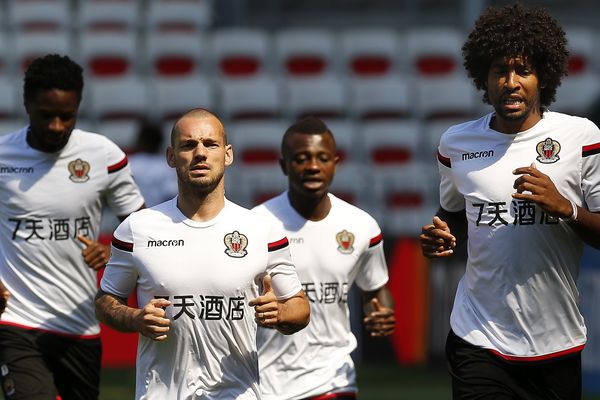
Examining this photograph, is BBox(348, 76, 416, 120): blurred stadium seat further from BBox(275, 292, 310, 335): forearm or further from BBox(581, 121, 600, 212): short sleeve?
BBox(275, 292, 310, 335): forearm

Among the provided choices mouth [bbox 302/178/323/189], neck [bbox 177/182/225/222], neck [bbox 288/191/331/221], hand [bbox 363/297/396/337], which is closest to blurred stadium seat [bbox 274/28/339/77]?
neck [bbox 288/191/331/221]

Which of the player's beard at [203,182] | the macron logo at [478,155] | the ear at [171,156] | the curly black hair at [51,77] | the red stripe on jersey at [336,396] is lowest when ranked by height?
the red stripe on jersey at [336,396]

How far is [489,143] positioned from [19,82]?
11817mm

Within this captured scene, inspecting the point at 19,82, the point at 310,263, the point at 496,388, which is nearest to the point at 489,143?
the point at 496,388

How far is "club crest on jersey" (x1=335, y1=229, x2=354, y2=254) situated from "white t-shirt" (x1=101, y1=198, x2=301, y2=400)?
1662 mm

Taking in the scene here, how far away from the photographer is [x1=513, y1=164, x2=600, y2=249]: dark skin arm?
5648mm

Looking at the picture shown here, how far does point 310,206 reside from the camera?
7652mm

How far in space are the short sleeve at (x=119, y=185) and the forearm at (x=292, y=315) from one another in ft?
6.42

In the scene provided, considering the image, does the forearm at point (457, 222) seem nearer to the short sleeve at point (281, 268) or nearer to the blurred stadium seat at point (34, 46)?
the short sleeve at point (281, 268)

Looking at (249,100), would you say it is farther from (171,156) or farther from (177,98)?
(171,156)

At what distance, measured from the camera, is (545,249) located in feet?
19.8

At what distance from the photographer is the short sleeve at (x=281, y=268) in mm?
5887

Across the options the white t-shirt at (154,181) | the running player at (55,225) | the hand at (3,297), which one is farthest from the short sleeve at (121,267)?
the white t-shirt at (154,181)

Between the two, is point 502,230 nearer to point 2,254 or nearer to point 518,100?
point 518,100
